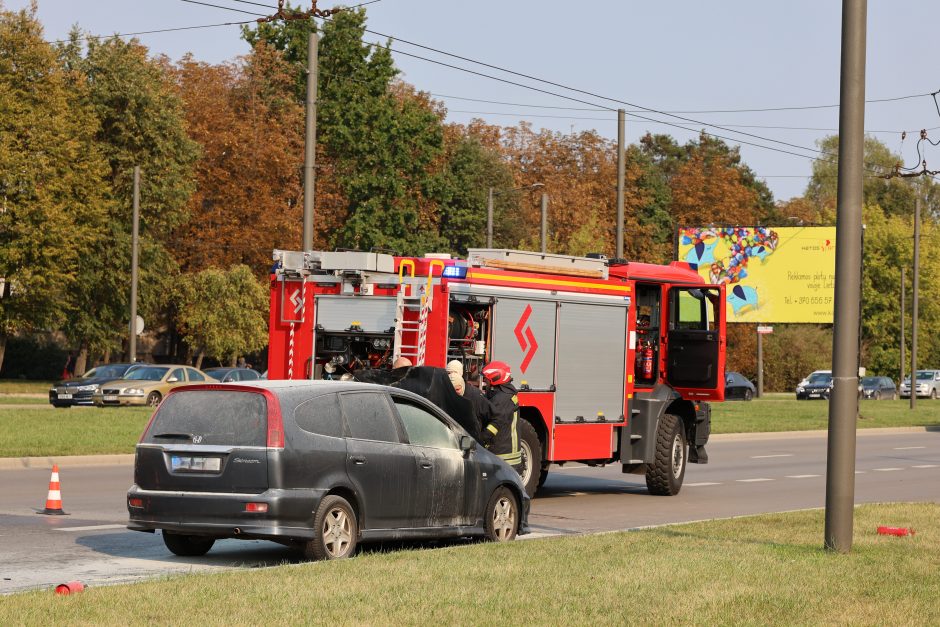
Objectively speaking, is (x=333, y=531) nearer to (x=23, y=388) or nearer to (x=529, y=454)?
(x=529, y=454)

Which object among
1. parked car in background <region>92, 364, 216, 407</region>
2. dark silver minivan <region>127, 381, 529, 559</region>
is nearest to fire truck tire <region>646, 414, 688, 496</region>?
dark silver minivan <region>127, 381, 529, 559</region>

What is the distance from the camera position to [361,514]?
12375 millimetres

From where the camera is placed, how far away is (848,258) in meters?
12.1

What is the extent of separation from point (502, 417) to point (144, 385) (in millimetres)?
28432

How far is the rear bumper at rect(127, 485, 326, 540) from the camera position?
11.7 metres

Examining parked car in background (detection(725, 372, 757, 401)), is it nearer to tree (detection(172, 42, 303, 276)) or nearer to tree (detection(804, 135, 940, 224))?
tree (detection(172, 42, 303, 276))

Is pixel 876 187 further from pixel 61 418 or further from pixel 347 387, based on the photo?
pixel 347 387

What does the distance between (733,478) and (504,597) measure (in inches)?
605

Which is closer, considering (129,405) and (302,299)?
(302,299)

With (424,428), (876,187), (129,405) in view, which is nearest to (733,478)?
(424,428)

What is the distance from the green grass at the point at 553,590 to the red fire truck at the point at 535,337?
5.16 metres

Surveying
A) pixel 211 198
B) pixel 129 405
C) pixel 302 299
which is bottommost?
pixel 129 405

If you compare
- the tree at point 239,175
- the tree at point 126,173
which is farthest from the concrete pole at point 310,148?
the tree at point 239,175

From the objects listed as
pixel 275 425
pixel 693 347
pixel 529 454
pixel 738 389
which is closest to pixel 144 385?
pixel 693 347
